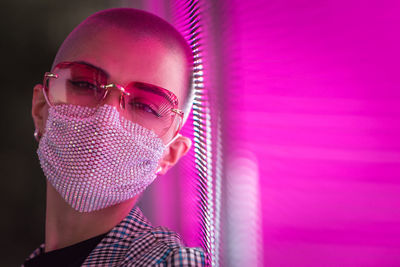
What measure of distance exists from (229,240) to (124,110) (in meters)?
0.47

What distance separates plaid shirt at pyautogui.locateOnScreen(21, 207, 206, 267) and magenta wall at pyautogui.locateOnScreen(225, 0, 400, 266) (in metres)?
0.25

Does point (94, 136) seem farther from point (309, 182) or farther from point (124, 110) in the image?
point (309, 182)

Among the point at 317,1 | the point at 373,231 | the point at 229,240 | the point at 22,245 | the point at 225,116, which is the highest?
the point at 317,1

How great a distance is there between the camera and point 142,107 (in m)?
0.97

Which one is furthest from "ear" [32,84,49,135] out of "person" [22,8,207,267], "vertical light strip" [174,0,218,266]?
"vertical light strip" [174,0,218,266]

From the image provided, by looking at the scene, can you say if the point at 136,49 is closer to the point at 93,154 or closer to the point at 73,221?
the point at 93,154

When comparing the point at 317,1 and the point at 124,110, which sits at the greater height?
the point at 317,1

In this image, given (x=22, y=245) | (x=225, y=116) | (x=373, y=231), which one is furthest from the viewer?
(x=22, y=245)

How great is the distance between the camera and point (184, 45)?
1108 mm

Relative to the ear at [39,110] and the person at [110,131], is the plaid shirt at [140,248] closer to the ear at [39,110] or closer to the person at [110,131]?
the person at [110,131]

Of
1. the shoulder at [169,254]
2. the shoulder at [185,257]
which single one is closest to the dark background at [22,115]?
the shoulder at [169,254]

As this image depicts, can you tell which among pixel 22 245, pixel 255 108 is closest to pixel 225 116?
pixel 255 108

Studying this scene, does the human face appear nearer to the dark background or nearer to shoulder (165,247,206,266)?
shoulder (165,247,206,266)

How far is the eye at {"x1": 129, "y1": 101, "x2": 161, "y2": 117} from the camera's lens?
3.15 ft
